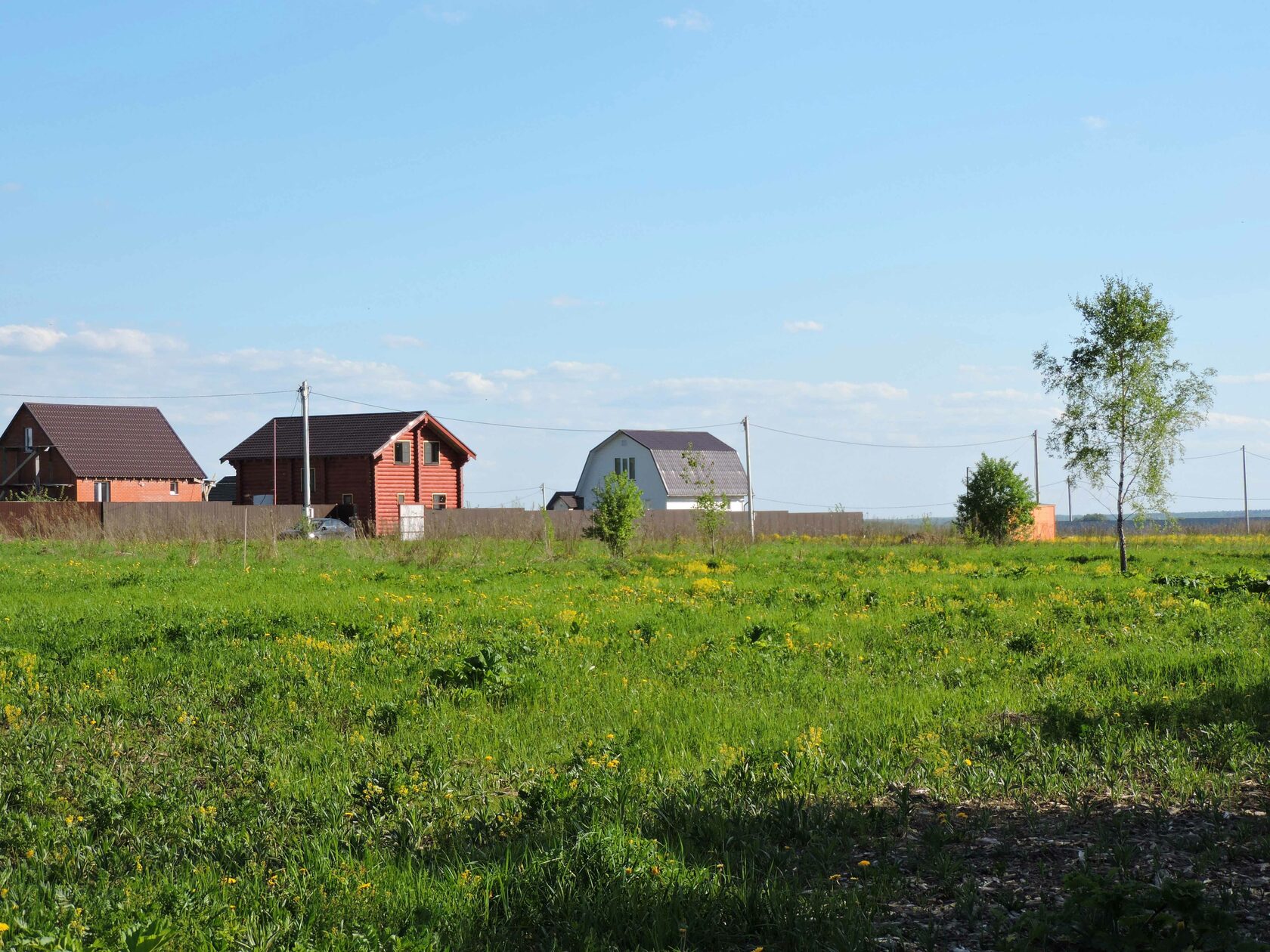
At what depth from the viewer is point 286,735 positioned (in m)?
8.08

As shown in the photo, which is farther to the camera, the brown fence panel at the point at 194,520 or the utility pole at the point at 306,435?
the utility pole at the point at 306,435

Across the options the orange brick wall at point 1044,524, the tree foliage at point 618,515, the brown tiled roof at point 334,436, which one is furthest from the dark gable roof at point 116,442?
the orange brick wall at point 1044,524

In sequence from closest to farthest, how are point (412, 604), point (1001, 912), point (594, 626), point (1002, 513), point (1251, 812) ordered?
point (1001, 912), point (1251, 812), point (594, 626), point (412, 604), point (1002, 513)

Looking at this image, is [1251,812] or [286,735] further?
[286,735]

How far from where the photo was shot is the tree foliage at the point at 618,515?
28.4 m

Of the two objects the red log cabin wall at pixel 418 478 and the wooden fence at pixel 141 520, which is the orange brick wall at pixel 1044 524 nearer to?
the red log cabin wall at pixel 418 478

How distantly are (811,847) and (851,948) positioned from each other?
1.21m

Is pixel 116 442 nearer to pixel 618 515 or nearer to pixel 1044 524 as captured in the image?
pixel 618 515

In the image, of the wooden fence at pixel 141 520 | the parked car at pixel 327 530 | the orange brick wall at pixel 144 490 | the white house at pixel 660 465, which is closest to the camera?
the wooden fence at pixel 141 520

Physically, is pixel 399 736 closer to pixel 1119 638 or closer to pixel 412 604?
pixel 412 604

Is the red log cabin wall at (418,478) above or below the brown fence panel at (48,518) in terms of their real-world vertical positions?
above

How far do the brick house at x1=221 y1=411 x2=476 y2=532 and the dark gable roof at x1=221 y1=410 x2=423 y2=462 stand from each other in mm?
50

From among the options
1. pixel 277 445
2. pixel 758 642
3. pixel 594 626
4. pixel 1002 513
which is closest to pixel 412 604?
pixel 594 626

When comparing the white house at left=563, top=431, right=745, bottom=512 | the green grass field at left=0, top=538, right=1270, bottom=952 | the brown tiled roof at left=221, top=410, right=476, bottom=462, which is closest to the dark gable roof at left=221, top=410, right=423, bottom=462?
the brown tiled roof at left=221, top=410, right=476, bottom=462
